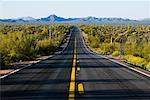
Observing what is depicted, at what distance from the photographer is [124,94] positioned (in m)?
11.3

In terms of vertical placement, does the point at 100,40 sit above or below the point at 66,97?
below

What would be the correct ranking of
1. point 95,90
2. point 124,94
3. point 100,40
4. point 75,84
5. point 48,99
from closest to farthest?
point 48,99 → point 124,94 → point 95,90 → point 75,84 → point 100,40

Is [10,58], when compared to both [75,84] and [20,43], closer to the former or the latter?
[20,43]

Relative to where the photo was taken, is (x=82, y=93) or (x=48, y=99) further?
(x=82, y=93)

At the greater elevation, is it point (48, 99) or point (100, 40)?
point (48, 99)

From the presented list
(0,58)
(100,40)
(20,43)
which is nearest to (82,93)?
(0,58)

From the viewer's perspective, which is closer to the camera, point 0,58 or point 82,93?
point 82,93

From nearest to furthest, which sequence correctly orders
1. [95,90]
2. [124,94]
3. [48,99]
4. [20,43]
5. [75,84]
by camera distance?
1. [48,99]
2. [124,94]
3. [95,90]
4. [75,84]
5. [20,43]

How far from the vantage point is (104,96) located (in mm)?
10844

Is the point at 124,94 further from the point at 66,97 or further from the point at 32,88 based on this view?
the point at 32,88

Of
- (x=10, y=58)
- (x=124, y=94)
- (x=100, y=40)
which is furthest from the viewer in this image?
(x=100, y=40)

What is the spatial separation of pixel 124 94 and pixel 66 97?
192 cm

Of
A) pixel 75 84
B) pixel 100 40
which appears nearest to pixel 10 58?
pixel 75 84

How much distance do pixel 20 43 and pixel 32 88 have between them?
24569mm
